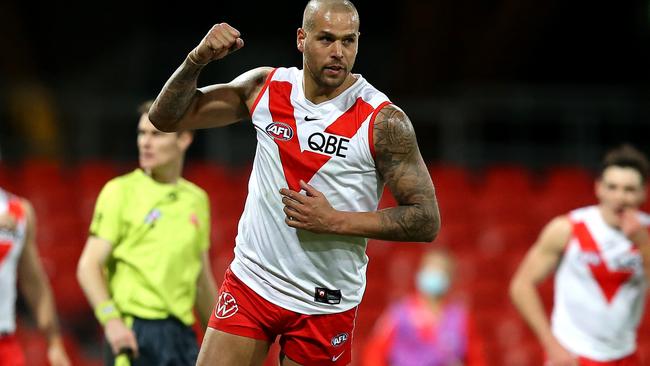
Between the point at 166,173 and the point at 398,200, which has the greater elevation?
the point at 398,200

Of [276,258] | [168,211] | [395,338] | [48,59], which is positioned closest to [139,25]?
[48,59]

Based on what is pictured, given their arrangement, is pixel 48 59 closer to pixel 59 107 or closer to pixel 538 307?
pixel 59 107

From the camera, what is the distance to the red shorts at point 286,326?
4.22 meters

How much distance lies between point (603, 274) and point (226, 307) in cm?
259

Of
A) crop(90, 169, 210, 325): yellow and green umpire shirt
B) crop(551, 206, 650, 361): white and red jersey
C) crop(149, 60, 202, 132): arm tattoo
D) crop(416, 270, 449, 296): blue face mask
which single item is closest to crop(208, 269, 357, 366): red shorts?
crop(149, 60, 202, 132): arm tattoo

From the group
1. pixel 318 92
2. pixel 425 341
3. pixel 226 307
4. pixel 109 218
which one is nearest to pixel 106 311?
pixel 109 218

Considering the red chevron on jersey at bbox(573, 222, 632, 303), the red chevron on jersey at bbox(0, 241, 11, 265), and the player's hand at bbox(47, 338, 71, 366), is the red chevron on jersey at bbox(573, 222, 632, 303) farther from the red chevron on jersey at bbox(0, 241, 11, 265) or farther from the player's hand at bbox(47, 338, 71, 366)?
the red chevron on jersey at bbox(0, 241, 11, 265)

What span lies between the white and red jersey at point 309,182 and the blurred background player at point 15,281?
1.82m

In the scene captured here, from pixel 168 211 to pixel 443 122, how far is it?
25.4 feet

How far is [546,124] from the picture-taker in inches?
565

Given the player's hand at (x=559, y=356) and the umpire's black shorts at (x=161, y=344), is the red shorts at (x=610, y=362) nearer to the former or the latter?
the player's hand at (x=559, y=356)

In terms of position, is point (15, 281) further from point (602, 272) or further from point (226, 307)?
point (602, 272)

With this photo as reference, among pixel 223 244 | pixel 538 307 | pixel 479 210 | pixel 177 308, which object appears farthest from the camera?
pixel 479 210

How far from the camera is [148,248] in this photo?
17.4ft
